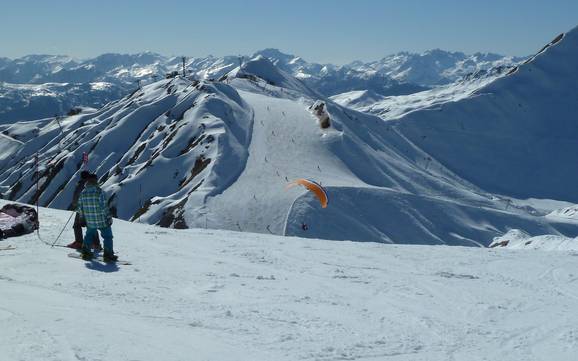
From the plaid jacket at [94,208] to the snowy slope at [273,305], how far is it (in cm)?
121

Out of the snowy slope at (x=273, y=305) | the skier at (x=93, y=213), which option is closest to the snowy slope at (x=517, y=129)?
the snowy slope at (x=273, y=305)

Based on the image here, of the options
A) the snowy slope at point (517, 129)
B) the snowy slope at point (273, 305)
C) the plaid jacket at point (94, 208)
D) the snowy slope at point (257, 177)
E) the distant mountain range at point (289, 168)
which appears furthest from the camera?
the snowy slope at point (517, 129)

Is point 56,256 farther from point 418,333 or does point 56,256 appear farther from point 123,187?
point 123,187

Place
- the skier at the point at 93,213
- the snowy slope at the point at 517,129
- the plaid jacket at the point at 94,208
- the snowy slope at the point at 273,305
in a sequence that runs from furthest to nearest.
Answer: the snowy slope at the point at 517,129, the plaid jacket at the point at 94,208, the skier at the point at 93,213, the snowy slope at the point at 273,305

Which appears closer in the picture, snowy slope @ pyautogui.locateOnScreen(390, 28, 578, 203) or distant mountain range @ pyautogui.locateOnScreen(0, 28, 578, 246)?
distant mountain range @ pyautogui.locateOnScreen(0, 28, 578, 246)

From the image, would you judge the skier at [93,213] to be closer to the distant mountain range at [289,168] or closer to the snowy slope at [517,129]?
the distant mountain range at [289,168]

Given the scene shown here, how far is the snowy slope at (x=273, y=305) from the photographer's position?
8352 millimetres

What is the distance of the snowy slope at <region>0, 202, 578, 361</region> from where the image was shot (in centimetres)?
835

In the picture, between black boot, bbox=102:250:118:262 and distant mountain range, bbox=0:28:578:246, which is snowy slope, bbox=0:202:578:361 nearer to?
black boot, bbox=102:250:118:262

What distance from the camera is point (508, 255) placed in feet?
63.2

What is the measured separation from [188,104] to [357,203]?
47.6 m

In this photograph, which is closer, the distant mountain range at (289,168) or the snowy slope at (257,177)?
the snowy slope at (257,177)

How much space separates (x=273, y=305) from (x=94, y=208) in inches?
234

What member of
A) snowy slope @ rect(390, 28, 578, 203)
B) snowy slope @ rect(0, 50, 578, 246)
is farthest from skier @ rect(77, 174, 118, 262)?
snowy slope @ rect(390, 28, 578, 203)
